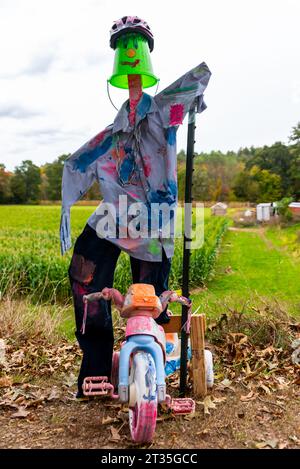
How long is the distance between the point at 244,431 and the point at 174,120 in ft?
6.32

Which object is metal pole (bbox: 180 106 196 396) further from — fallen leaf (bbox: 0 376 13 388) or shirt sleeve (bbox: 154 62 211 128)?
fallen leaf (bbox: 0 376 13 388)

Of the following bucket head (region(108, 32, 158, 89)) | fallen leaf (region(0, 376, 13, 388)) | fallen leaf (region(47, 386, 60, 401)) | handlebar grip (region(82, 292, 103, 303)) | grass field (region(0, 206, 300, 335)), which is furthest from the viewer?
grass field (region(0, 206, 300, 335))

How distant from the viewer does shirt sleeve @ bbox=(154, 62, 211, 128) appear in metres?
3.00

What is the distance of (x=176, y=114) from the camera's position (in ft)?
Answer: 10.0

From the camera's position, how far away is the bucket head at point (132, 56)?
121 inches

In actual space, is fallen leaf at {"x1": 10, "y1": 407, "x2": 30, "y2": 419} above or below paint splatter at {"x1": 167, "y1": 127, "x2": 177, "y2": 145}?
below

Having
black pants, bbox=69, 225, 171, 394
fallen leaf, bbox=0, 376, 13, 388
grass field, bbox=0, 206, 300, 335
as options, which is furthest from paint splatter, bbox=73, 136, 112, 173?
grass field, bbox=0, 206, 300, 335

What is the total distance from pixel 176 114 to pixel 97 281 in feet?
3.88

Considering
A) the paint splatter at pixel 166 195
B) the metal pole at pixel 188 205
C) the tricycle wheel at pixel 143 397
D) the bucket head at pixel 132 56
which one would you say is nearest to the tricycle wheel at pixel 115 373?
the metal pole at pixel 188 205

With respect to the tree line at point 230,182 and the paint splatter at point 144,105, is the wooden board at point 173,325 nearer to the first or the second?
the paint splatter at point 144,105

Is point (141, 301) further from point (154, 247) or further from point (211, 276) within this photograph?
point (211, 276)

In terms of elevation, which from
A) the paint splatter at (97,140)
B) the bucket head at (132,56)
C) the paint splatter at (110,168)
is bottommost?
the paint splatter at (110,168)

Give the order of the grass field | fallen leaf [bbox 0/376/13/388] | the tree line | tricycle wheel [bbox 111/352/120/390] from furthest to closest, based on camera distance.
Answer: the tree line < the grass field < fallen leaf [bbox 0/376/13/388] < tricycle wheel [bbox 111/352/120/390]

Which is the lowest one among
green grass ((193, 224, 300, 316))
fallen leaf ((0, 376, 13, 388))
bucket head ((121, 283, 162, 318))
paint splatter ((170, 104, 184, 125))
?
fallen leaf ((0, 376, 13, 388))
